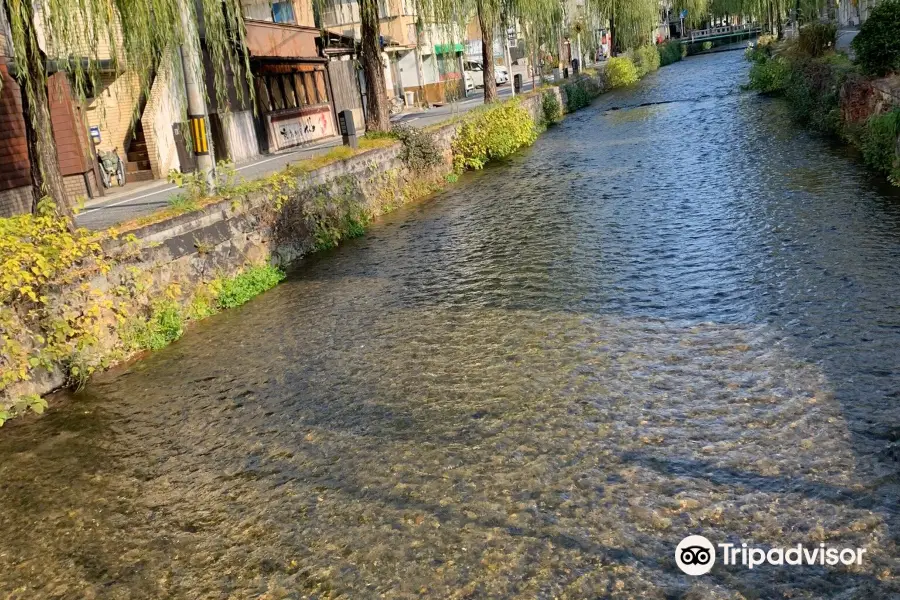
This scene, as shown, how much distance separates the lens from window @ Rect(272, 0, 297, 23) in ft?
118

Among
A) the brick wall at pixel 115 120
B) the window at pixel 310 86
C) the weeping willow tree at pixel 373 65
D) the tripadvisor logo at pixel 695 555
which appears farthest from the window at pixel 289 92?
the tripadvisor logo at pixel 695 555

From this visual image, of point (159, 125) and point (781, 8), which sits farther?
point (781, 8)

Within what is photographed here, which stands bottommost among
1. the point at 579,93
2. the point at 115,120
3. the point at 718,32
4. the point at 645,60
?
the point at 579,93

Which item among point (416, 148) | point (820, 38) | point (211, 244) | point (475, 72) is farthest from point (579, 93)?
point (211, 244)

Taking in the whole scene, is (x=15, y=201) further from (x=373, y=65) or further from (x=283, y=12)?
(x=283, y=12)

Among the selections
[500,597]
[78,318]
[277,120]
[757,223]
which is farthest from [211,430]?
[277,120]

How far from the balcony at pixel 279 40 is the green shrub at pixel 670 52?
39547 millimetres

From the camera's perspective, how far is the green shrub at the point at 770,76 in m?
27.8

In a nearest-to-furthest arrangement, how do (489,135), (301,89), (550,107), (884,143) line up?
1. (884,143)
2. (489,135)
3. (301,89)
4. (550,107)

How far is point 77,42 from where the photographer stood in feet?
26.7

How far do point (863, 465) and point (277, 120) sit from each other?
22032mm

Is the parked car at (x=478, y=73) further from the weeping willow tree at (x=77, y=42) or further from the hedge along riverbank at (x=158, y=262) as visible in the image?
the weeping willow tree at (x=77, y=42)

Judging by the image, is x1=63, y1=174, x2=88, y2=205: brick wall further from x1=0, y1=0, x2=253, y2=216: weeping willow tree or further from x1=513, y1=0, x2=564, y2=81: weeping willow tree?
x1=513, y1=0, x2=564, y2=81: weeping willow tree

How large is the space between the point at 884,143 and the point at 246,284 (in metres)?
9.97
